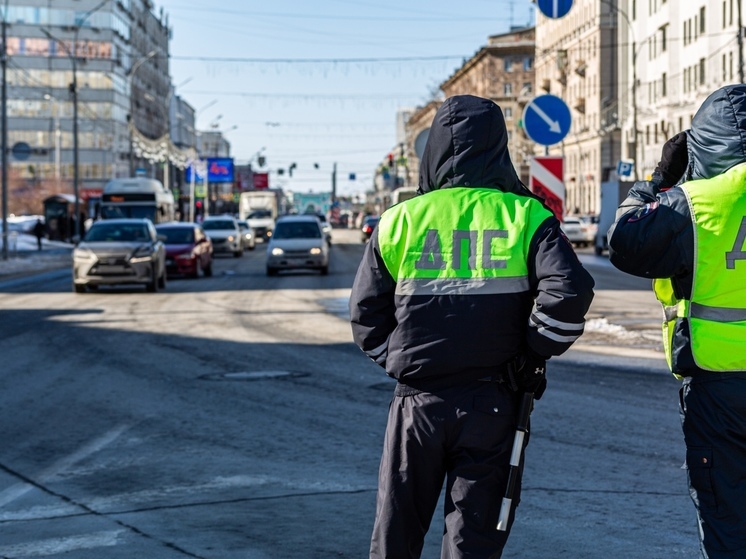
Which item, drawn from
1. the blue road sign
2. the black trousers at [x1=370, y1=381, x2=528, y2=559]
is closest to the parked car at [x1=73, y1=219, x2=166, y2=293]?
the blue road sign

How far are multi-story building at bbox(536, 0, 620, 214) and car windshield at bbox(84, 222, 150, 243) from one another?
186 ft

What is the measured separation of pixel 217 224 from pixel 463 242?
50.5 meters

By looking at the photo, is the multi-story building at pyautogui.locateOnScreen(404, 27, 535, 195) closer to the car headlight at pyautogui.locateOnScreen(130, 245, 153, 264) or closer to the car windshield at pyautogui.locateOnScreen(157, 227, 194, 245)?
the car windshield at pyautogui.locateOnScreen(157, 227, 194, 245)

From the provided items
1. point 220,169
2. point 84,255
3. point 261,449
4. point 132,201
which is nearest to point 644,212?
point 261,449

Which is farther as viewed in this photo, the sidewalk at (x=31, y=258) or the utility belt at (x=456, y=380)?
the sidewalk at (x=31, y=258)

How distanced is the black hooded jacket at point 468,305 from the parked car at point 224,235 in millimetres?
47978

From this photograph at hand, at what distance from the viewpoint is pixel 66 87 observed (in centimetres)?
11888

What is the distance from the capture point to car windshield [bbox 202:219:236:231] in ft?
177

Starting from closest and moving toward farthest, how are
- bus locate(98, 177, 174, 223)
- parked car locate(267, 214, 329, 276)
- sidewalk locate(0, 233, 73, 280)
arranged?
parked car locate(267, 214, 329, 276) < sidewalk locate(0, 233, 73, 280) < bus locate(98, 177, 174, 223)

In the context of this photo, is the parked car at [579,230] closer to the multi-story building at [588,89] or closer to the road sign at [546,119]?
the multi-story building at [588,89]

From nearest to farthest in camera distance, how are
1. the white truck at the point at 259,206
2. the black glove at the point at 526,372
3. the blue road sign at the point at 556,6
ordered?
the black glove at the point at 526,372, the blue road sign at the point at 556,6, the white truck at the point at 259,206

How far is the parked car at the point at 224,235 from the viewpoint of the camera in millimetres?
52562

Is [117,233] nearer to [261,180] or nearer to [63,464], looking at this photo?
[63,464]

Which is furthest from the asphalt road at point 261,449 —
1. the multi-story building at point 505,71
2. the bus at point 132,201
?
the multi-story building at point 505,71
